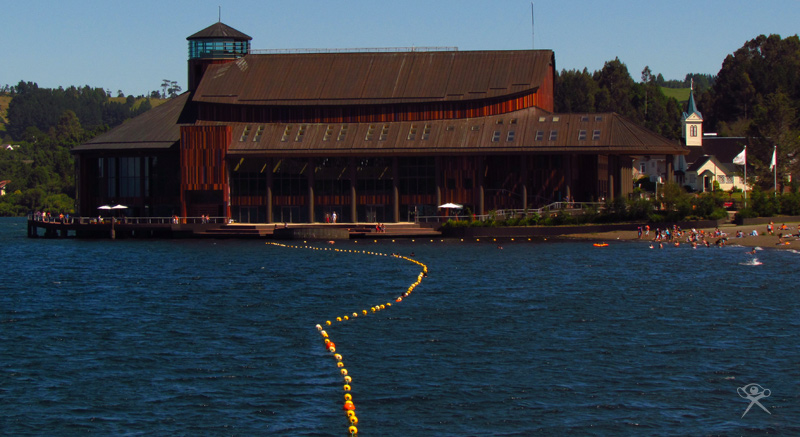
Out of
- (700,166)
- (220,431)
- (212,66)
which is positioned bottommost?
(220,431)

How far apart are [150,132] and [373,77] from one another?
26.0 m

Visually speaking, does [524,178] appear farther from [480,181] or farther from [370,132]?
[370,132]

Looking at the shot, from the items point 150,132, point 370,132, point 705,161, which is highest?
point 150,132

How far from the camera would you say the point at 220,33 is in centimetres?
12694

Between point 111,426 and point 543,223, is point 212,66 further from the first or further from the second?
point 111,426

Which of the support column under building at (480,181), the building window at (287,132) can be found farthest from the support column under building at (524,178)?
the building window at (287,132)

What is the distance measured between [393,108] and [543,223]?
74.3 ft

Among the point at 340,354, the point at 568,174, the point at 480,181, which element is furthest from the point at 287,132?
the point at 340,354

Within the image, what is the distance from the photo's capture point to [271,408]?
3288cm

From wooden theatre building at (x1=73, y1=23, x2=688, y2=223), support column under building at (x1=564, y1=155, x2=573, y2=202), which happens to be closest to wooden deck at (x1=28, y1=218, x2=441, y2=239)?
wooden theatre building at (x1=73, y1=23, x2=688, y2=223)

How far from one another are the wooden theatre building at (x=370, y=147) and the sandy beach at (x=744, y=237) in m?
9.34

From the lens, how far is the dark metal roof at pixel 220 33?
12675 cm

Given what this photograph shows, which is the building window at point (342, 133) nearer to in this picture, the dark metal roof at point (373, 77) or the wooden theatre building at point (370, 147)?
the wooden theatre building at point (370, 147)

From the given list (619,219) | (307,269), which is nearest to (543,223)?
(619,219)
